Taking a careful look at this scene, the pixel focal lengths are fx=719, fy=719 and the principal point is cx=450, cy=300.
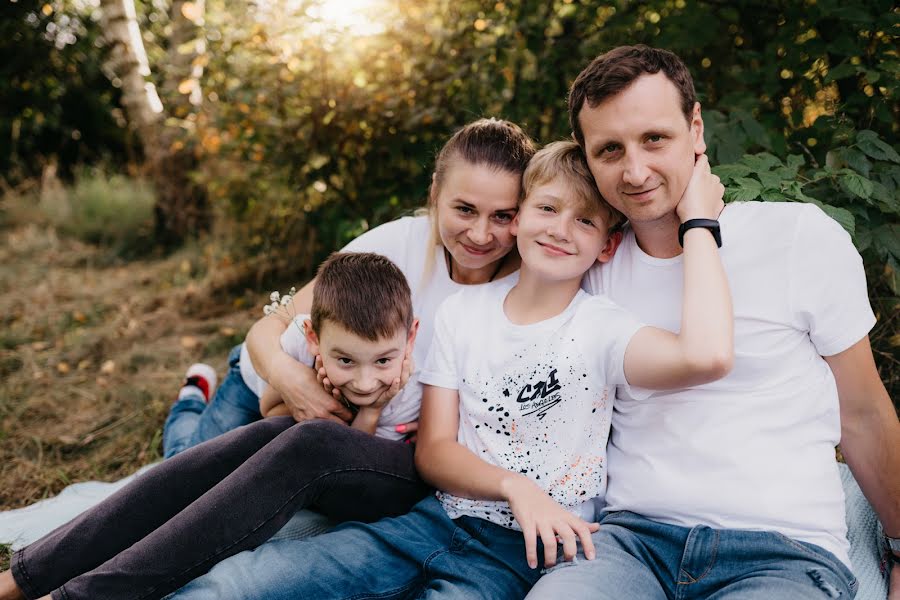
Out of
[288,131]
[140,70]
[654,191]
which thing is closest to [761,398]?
[654,191]

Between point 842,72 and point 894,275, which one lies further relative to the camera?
point 842,72

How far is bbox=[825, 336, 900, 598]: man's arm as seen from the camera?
6.21 feet

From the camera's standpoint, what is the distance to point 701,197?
1932 mm

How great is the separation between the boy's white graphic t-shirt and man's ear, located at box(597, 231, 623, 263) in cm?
13

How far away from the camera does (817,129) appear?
2.66 metres

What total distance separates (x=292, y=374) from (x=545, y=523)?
967 mm

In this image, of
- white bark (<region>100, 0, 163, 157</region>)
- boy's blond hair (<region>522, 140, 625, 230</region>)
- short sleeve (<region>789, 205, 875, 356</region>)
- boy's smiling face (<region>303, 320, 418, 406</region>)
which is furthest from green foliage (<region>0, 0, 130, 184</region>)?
short sleeve (<region>789, 205, 875, 356</region>)

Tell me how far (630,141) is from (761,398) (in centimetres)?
76

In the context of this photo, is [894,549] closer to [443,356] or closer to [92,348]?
[443,356]

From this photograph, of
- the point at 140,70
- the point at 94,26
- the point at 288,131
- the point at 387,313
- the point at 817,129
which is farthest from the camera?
the point at 94,26

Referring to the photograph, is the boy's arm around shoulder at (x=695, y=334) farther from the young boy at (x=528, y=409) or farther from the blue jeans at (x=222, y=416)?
the blue jeans at (x=222, y=416)

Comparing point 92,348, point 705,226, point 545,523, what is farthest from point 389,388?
point 92,348

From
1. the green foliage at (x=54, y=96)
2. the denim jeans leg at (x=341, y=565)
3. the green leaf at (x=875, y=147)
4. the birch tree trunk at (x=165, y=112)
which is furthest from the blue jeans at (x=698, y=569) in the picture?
the green foliage at (x=54, y=96)

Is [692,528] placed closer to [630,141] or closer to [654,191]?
[654,191]
